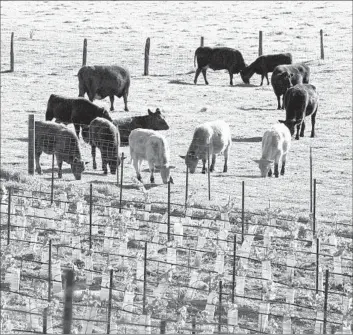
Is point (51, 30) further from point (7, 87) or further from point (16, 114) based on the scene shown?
point (16, 114)

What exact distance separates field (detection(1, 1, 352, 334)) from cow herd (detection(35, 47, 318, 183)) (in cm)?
37

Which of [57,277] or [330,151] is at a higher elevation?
[330,151]

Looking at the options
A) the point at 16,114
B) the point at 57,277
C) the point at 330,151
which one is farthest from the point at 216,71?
the point at 57,277

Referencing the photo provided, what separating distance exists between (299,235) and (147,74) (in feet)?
63.8

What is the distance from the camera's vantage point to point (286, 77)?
3027cm

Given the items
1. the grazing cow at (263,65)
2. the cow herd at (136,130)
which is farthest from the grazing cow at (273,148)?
the grazing cow at (263,65)

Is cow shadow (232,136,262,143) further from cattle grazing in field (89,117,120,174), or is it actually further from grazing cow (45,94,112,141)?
cattle grazing in field (89,117,120,174)

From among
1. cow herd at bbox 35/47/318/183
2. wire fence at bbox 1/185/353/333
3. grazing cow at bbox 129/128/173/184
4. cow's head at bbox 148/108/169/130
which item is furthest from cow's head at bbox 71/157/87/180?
cow's head at bbox 148/108/169/130

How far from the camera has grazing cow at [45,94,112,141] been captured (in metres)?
25.4

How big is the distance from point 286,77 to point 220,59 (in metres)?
5.34

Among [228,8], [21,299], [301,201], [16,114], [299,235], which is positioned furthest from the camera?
[228,8]

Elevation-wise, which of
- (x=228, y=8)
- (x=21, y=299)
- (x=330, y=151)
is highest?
(x=228, y=8)

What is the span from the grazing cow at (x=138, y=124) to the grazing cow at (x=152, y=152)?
3415 millimetres

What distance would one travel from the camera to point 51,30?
1694 inches
